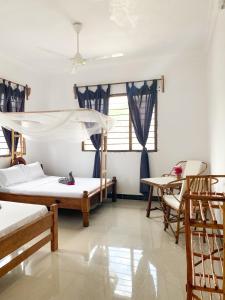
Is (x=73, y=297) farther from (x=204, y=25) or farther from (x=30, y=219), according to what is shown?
(x=204, y=25)

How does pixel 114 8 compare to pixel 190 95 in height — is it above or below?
above

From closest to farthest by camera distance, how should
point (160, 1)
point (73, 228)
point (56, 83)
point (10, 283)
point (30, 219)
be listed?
1. point (10, 283)
2. point (30, 219)
3. point (160, 1)
4. point (73, 228)
5. point (56, 83)

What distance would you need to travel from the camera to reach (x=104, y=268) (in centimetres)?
239

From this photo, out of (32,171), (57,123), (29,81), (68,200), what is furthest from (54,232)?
(29,81)

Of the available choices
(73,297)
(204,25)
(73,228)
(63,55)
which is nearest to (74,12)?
(63,55)

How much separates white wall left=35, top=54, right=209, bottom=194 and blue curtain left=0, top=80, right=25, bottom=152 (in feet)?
3.50

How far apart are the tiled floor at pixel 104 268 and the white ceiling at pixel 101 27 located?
9.70 ft

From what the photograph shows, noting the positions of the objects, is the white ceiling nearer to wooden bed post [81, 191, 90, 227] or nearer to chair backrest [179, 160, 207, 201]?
chair backrest [179, 160, 207, 201]

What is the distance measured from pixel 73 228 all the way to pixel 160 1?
323cm

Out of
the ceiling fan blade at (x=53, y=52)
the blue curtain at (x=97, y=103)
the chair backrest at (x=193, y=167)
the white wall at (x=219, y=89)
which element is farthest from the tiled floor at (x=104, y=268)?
the ceiling fan blade at (x=53, y=52)

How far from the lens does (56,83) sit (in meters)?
5.71

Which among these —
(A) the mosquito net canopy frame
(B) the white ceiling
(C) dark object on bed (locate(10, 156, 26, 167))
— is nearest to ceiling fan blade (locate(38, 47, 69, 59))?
(B) the white ceiling

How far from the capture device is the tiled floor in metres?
1.99

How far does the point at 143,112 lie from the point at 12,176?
2.82m
